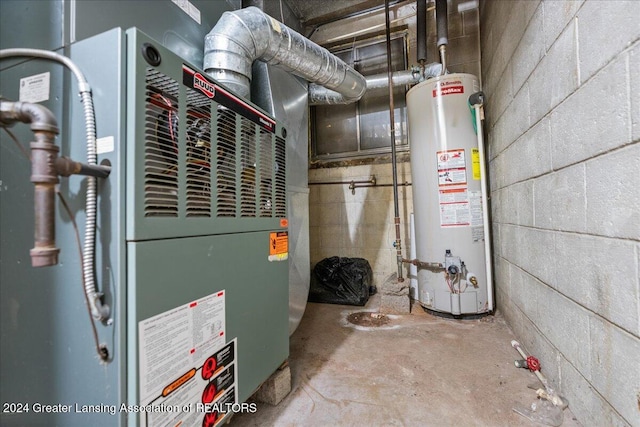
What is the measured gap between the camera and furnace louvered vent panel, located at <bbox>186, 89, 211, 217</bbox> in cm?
75

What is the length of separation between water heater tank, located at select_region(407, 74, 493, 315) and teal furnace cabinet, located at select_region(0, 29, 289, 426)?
1.56 m

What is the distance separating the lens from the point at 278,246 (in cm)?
114

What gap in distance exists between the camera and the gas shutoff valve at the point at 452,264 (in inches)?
72.2

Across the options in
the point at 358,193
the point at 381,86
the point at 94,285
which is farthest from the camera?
the point at 358,193

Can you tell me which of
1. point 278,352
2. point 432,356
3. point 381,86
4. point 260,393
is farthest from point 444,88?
point 260,393

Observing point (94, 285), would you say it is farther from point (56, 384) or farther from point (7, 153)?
point (7, 153)

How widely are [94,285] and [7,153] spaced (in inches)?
16.6

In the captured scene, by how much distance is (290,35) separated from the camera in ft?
4.60

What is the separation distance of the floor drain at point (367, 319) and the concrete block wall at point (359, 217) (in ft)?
1.84

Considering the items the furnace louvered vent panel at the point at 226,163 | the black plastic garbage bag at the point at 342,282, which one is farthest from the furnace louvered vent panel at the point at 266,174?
the black plastic garbage bag at the point at 342,282

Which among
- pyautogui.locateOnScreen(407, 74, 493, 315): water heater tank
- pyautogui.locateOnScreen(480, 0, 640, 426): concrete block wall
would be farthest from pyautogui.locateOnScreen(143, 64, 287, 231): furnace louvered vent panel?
pyautogui.locateOnScreen(407, 74, 493, 315): water heater tank

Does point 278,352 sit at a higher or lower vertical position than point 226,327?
lower

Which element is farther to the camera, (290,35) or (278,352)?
(290,35)

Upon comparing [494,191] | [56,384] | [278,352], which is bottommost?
[278,352]
